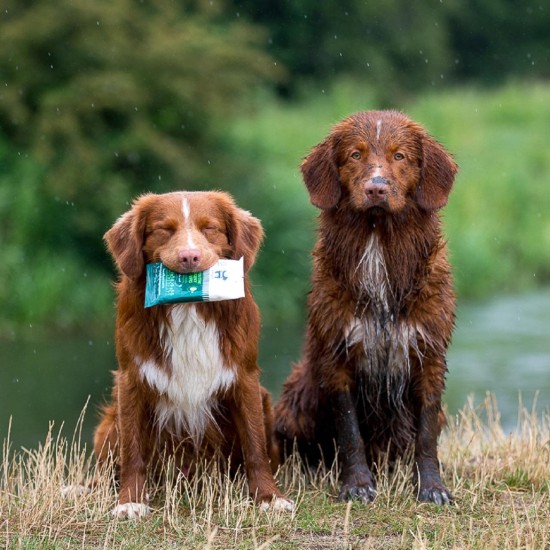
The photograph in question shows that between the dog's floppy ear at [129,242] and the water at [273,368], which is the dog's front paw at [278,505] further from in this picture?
the water at [273,368]

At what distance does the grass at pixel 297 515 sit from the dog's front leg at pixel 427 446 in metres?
0.11

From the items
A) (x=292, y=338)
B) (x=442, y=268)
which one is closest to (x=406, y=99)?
(x=292, y=338)

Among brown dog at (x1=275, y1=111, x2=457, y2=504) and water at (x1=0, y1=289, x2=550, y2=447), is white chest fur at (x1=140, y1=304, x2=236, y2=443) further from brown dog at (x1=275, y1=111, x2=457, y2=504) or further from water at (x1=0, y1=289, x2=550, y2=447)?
water at (x1=0, y1=289, x2=550, y2=447)

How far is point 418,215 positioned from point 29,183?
14.4 m

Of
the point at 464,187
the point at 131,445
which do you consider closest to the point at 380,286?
the point at 131,445

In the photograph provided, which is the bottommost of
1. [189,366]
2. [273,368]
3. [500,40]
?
[189,366]

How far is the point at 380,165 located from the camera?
6301 mm

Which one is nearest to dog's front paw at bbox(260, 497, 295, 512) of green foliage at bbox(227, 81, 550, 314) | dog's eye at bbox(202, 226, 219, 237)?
dog's eye at bbox(202, 226, 219, 237)

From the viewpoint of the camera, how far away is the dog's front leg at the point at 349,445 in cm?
669

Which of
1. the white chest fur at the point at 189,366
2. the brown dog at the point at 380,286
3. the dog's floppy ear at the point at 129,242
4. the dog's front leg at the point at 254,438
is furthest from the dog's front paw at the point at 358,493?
the dog's floppy ear at the point at 129,242

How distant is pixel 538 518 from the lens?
5969 mm

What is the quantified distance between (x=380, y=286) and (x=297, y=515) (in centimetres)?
136

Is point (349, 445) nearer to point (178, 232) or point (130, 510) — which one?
point (130, 510)

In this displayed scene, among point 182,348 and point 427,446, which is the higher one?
point 182,348
